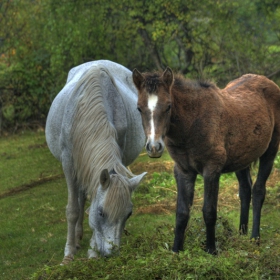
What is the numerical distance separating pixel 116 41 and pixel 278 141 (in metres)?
10.6

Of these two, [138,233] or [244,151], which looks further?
[138,233]

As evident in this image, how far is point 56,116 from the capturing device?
697cm

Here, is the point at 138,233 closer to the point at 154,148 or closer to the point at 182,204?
the point at 182,204


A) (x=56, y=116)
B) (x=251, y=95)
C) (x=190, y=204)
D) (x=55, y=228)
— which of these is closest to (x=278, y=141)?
(x=251, y=95)

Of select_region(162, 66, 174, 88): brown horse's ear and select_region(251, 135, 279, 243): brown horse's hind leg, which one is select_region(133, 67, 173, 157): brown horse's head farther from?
select_region(251, 135, 279, 243): brown horse's hind leg

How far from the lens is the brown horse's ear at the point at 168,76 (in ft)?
16.5

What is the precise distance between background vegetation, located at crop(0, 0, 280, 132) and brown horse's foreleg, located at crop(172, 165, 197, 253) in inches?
365

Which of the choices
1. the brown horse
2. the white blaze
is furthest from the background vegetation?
the white blaze

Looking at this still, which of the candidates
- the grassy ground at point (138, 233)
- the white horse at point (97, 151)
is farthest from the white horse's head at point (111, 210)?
the grassy ground at point (138, 233)

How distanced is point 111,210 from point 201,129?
3.44 ft

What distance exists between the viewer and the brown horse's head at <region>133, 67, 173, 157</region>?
15.4 ft

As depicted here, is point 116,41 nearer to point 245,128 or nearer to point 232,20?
point 232,20

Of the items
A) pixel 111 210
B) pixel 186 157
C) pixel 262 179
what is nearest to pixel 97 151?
pixel 111 210

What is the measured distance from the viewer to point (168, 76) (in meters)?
5.05
